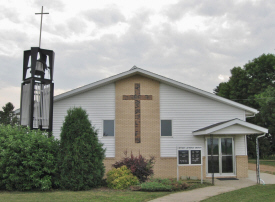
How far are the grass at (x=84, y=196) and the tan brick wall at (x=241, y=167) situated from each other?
273 inches

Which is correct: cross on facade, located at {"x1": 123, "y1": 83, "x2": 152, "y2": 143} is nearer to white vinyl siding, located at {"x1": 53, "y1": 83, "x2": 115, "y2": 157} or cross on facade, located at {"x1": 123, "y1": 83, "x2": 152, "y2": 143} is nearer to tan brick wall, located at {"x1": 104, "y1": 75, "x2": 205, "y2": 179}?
tan brick wall, located at {"x1": 104, "y1": 75, "x2": 205, "y2": 179}

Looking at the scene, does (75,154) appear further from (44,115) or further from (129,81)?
(129,81)

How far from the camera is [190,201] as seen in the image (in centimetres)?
968

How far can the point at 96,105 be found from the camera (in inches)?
667

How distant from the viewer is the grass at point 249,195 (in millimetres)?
9938

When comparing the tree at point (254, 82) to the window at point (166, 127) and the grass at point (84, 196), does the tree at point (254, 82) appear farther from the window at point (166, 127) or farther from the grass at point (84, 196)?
the grass at point (84, 196)

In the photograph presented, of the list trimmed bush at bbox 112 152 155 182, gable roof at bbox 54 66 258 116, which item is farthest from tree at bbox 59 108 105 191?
gable roof at bbox 54 66 258 116

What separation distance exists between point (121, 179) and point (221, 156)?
6.88 meters

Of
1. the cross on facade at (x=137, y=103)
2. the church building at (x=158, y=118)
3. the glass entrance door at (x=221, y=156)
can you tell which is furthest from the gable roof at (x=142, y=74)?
the glass entrance door at (x=221, y=156)

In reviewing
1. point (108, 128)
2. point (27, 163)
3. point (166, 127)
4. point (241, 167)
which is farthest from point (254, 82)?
point (27, 163)

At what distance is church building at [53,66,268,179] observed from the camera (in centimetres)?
1661

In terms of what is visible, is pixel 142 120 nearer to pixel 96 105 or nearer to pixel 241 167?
pixel 96 105

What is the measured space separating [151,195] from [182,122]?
6.97 m

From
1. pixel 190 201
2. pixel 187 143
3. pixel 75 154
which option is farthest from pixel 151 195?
pixel 187 143
